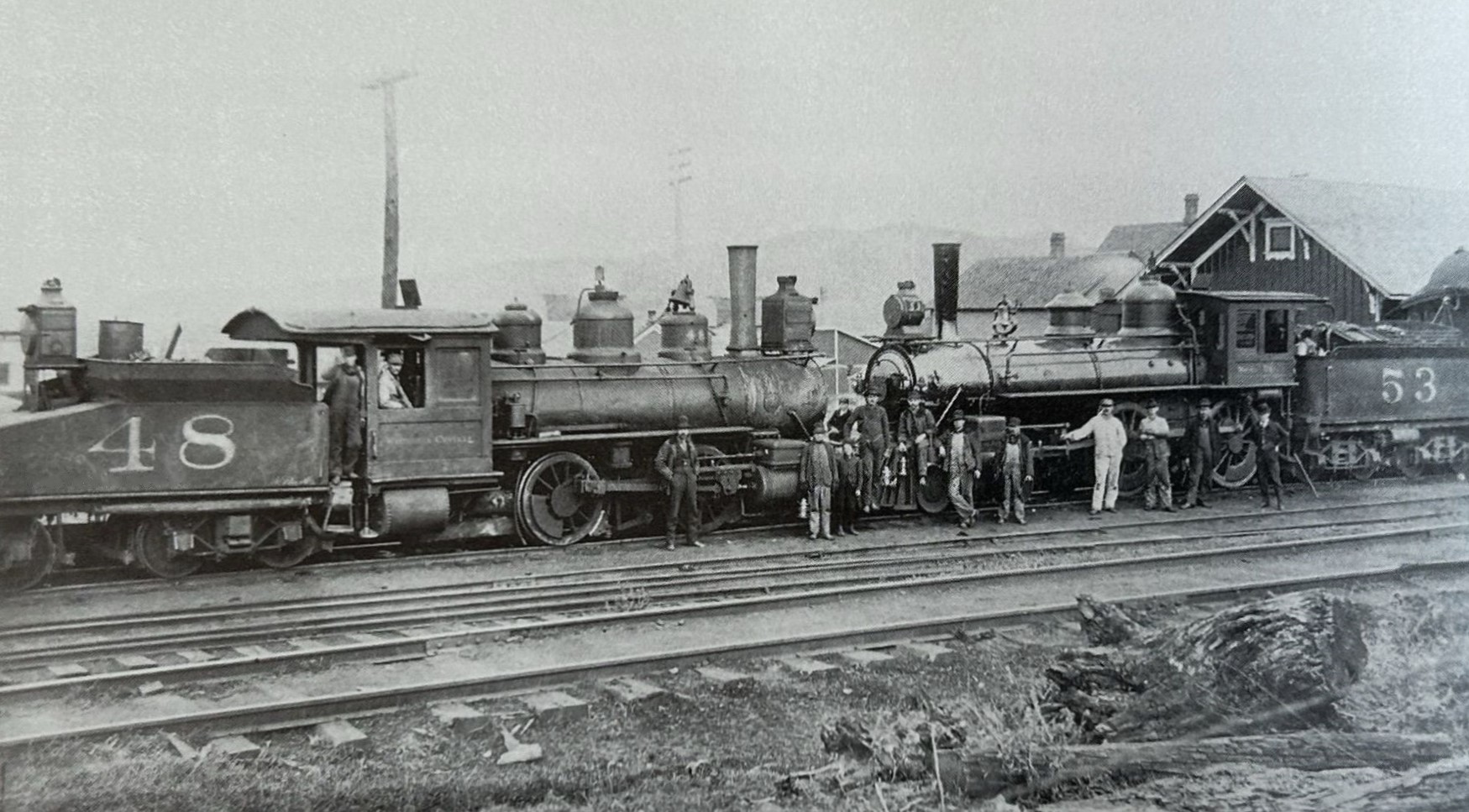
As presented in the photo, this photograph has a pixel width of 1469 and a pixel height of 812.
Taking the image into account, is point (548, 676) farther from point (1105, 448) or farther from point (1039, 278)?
point (1039, 278)

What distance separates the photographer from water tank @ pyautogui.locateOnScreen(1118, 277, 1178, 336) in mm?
17141

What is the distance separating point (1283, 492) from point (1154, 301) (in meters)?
3.26

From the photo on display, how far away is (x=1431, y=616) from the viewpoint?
8414 mm

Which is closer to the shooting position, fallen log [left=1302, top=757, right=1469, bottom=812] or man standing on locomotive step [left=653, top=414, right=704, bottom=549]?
fallen log [left=1302, top=757, right=1469, bottom=812]

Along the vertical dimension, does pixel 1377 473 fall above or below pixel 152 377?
below

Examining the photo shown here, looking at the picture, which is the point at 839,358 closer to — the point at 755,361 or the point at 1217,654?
the point at 755,361

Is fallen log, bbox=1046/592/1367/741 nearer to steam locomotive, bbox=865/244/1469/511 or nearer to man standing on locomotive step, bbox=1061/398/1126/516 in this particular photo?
steam locomotive, bbox=865/244/1469/511

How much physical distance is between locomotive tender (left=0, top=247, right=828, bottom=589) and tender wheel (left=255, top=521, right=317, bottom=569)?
0.06ft

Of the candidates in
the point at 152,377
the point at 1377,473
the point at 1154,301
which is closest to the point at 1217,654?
the point at 152,377

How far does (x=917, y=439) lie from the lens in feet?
47.3

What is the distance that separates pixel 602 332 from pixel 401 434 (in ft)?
10.4

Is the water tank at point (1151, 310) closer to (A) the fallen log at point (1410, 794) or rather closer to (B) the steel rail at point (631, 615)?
(B) the steel rail at point (631, 615)

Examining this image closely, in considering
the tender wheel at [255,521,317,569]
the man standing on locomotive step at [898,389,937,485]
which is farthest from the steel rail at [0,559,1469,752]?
the man standing on locomotive step at [898,389,937,485]

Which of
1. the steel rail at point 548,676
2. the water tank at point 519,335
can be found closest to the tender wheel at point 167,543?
the water tank at point 519,335
